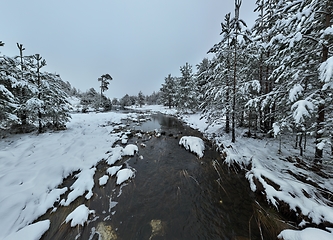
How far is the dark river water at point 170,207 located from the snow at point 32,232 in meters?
0.14

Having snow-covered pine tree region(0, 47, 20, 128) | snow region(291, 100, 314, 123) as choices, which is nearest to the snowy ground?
snow-covered pine tree region(0, 47, 20, 128)

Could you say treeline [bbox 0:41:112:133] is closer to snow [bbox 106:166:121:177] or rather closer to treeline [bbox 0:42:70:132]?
treeline [bbox 0:42:70:132]

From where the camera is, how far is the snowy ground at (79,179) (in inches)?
115

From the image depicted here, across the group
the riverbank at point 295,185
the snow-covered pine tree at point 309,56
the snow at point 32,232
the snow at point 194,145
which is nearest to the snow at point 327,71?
the snow-covered pine tree at point 309,56

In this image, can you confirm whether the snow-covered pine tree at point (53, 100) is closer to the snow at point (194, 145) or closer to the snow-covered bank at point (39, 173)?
the snow-covered bank at point (39, 173)

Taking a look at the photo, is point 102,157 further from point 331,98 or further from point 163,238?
point 331,98

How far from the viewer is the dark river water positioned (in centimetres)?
311

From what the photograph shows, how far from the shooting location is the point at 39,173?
4551mm

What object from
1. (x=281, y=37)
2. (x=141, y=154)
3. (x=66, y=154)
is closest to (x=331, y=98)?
(x=281, y=37)

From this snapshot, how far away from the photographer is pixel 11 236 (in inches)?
102

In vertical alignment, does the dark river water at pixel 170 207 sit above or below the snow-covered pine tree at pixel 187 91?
below

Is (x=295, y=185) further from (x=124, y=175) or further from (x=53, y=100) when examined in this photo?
(x=53, y=100)

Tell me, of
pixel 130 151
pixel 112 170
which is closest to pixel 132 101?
pixel 130 151

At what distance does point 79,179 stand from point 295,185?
7.21 m
